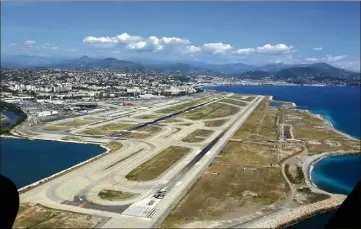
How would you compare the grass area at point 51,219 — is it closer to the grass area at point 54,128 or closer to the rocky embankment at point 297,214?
the rocky embankment at point 297,214

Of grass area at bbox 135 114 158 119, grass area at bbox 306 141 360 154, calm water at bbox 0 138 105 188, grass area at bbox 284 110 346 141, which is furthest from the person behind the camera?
grass area at bbox 135 114 158 119

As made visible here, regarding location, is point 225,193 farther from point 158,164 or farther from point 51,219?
point 51,219

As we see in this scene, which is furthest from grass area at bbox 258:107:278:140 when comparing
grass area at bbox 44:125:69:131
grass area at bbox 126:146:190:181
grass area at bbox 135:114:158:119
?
grass area at bbox 44:125:69:131

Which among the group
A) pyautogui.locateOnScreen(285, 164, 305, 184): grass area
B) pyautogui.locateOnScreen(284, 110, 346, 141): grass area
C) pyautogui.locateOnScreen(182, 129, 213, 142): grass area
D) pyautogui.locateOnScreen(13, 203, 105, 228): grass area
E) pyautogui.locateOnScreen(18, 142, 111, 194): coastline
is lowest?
pyautogui.locateOnScreen(13, 203, 105, 228): grass area

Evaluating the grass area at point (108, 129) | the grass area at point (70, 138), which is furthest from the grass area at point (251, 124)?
the grass area at point (70, 138)

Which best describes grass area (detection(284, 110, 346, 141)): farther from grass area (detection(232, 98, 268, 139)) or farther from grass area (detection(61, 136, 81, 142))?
grass area (detection(61, 136, 81, 142))

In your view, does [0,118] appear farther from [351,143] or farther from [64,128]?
[351,143]

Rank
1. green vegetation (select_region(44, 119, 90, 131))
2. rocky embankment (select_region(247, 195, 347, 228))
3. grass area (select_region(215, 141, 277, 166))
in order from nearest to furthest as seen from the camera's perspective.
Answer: rocky embankment (select_region(247, 195, 347, 228)), grass area (select_region(215, 141, 277, 166)), green vegetation (select_region(44, 119, 90, 131))

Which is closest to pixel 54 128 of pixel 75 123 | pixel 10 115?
pixel 75 123
